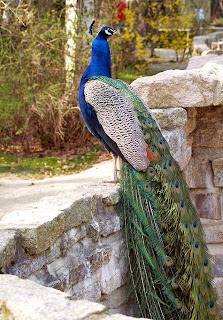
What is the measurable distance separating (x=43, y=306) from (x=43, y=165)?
195 inches

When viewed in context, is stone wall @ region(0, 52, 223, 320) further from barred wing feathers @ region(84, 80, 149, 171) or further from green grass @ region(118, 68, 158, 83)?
green grass @ region(118, 68, 158, 83)

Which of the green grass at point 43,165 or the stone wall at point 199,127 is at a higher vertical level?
→ the stone wall at point 199,127

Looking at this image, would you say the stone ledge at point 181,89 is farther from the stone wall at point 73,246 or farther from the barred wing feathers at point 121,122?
the stone wall at point 73,246

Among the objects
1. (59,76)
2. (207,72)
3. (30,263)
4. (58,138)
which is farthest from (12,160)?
(30,263)

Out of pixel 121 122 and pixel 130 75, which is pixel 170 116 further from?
pixel 130 75

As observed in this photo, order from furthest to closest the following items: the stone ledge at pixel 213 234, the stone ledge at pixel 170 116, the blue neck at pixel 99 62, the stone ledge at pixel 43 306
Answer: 1. the stone ledge at pixel 213 234
2. the stone ledge at pixel 170 116
3. the blue neck at pixel 99 62
4. the stone ledge at pixel 43 306

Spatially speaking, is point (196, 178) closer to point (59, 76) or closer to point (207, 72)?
point (207, 72)

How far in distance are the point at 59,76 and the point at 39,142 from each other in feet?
3.43

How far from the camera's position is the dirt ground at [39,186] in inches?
192

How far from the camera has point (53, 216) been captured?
2.32 meters

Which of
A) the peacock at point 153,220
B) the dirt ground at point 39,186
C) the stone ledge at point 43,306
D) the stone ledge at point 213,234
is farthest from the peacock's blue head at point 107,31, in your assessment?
the stone ledge at point 43,306

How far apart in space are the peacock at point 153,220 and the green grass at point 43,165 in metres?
3.11

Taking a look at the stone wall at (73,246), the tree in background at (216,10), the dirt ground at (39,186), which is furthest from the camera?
the tree in background at (216,10)

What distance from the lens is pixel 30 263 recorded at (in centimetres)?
217
